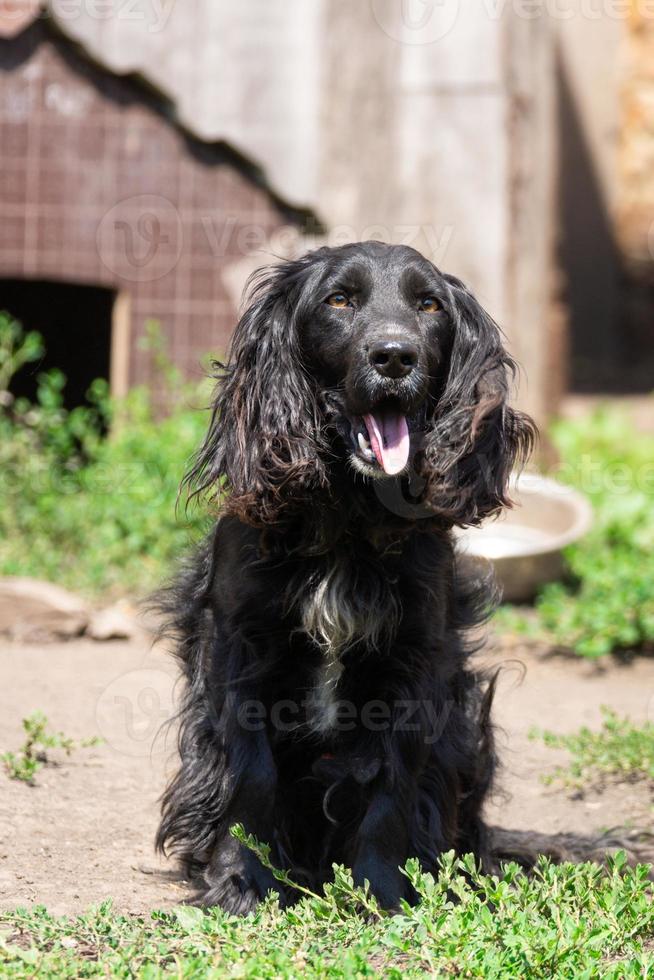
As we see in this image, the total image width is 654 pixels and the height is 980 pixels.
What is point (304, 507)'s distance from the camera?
3.20 meters

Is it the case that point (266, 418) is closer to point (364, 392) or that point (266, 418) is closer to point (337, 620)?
point (364, 392)

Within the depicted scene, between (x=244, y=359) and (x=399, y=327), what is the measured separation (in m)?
0.44

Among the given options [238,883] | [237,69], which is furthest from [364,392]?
[237,69]

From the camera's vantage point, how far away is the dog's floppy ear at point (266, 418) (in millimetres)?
3148

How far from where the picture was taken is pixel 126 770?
178 inches

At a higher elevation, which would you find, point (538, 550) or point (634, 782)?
point (538, 550)

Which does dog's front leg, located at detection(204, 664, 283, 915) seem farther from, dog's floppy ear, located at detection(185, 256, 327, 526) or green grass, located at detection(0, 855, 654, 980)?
dog's floppy ear, located at detection(185, 256, 327, 526)

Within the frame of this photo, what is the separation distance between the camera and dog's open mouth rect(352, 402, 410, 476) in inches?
124

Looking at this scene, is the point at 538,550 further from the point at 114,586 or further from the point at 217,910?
the point at 217,910

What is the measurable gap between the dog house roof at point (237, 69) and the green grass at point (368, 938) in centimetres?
623

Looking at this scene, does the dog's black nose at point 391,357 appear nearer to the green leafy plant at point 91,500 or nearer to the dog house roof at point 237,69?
the green leafy plant at point 91,500

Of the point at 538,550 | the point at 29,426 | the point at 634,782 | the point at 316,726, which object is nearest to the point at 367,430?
the point at 316,726

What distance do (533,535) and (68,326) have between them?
4.97 meters

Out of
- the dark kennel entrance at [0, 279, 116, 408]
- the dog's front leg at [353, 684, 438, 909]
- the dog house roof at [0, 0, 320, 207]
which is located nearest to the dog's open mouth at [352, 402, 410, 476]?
the dog's front leg at [353, 684, 438, 909]
